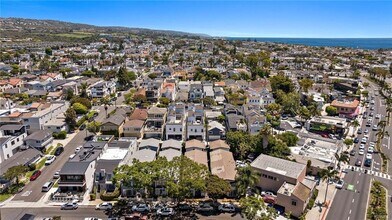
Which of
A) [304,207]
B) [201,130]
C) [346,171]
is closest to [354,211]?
[304,207]

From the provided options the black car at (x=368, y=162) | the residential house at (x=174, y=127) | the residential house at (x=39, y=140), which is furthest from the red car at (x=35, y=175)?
the black car at (x=368, y=162)

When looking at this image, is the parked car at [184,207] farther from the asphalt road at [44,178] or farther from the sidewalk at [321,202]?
the asphalt road at [44,178]

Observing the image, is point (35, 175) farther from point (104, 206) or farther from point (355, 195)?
point (355, 195)

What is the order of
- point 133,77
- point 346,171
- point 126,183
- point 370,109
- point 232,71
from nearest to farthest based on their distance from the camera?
point 126,183 → point 346,171 → point 370,109 → point 133,77 → point 232,71

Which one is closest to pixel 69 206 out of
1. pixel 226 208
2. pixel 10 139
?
pixel 226 208

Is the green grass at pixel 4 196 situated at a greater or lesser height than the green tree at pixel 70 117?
lesser

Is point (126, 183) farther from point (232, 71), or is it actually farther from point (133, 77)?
point (232, 71)

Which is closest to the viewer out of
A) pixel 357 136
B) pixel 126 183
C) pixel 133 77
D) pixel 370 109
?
pixel 126 183
